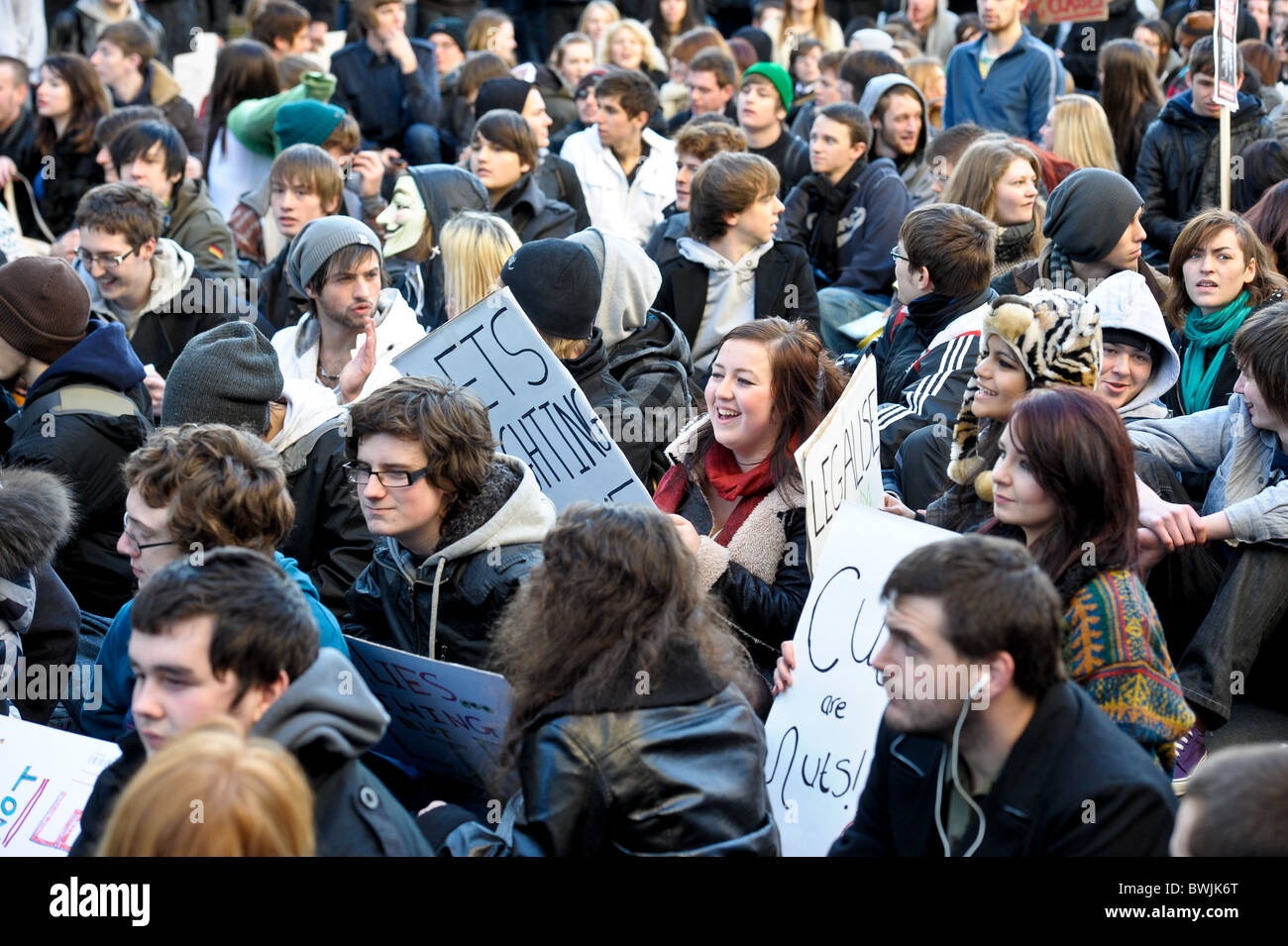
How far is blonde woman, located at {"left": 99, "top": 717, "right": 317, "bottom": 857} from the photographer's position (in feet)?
7.78

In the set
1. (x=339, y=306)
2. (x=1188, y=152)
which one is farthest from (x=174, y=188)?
(x=1188, y=152)

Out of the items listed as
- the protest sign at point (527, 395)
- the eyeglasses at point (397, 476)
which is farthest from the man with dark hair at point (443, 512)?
the protest sign at point (527, 395)

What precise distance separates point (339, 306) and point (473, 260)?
0.61 m

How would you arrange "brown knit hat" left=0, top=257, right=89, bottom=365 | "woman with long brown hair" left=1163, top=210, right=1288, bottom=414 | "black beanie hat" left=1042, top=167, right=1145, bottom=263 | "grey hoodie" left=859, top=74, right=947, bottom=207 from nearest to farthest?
"brown knit hat" left=0, top=257, right=89, bottom=365 → "woman with long brown hair" left=1163, top=210, right=1288, bottom=414 → "black beanie hat" left=1042, top=167, right=1145, bottom=263 → "grey hoodie" left=859, top=74, right=947, bottom=207

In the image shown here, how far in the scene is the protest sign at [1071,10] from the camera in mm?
10578

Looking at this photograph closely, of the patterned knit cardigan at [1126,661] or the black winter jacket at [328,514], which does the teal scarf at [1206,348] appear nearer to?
the patterned knit cardigan at [1126,661]

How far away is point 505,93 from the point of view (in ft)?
31.9

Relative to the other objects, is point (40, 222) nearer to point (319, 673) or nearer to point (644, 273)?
point (644, 273)

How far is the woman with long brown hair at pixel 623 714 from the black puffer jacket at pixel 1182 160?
619cm

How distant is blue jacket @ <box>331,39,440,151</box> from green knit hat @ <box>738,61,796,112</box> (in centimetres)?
243

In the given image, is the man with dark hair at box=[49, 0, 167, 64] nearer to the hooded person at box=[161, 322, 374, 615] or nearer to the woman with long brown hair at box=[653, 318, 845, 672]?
the hooded person at box=[161, 322, 374, 615]

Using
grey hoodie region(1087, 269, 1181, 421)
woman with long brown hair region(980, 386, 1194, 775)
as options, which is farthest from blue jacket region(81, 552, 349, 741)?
grey hoodie region(1087, 269, 1181, 421)

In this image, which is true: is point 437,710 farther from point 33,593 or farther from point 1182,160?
point 1182,160

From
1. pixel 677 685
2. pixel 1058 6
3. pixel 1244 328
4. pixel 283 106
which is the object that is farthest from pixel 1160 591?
pixel 1058 6
